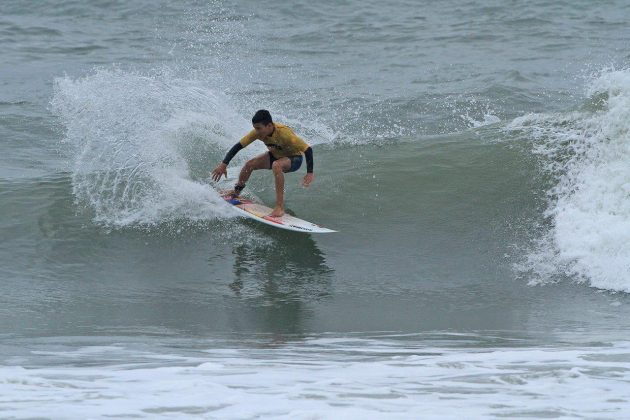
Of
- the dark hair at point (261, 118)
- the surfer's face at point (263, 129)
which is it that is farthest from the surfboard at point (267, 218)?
the dark hair at point (261, 118)

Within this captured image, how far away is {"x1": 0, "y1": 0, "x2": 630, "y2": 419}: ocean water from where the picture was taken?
191 inches

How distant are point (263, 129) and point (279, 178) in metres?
0.58

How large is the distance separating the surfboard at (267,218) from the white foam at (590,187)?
7.63 feet

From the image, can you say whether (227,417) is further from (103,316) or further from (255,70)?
(255,70)

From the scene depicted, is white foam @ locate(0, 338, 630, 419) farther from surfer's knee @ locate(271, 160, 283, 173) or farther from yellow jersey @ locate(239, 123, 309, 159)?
yellow jersey @ locate(239, 123, 309, 159)

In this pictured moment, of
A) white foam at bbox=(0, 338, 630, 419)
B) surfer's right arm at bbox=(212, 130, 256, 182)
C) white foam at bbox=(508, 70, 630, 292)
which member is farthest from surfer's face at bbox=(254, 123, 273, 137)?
white foam at bbox=(0, 338, 630, 419)

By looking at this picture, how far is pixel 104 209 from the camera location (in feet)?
33.2

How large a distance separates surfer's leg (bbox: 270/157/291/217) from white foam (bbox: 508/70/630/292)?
2.71 metres

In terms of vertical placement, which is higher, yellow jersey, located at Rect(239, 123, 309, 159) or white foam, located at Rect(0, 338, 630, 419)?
yellow jersey, located at Rect(239, 123, 309, 159)

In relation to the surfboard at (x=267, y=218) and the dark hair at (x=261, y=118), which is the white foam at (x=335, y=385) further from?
the dark hair at (x=261, y=118)

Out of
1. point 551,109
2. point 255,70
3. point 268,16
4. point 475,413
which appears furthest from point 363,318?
point 268,16

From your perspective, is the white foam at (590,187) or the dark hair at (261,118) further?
the dark hair at (261,118)

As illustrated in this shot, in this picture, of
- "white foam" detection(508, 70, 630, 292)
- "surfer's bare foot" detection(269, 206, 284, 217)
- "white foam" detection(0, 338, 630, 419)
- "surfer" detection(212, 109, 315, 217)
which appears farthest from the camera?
"surfer's bare foot" detection(269, 206, 284, 217)

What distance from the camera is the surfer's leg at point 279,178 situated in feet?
30.9
